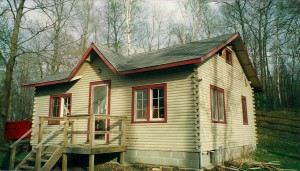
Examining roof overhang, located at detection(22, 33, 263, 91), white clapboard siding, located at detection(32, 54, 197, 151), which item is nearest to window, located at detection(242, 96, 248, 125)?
roof overhang, located at detection(22, 33, 263, 91)

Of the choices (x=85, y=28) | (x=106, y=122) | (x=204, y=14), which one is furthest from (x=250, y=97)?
(x=85, y=28)

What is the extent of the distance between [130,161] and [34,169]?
4079mm

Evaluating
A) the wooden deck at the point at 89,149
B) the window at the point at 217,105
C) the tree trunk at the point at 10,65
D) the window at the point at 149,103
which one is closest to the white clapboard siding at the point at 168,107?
the window at the point at 149,103

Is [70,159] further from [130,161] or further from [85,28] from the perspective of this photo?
[85,28]

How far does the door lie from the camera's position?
45.7 ft

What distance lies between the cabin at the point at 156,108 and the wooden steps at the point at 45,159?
0.04 meters

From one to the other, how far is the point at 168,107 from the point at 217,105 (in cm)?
283

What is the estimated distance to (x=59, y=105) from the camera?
1598 cm


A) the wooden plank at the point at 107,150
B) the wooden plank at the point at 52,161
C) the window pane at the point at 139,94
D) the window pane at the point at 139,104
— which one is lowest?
the wooden plank at the point at 52,161

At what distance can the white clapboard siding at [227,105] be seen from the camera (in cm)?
1148

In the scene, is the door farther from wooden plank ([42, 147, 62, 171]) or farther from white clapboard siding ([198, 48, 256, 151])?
white clapboard siding ([198, 48, 256, 151])

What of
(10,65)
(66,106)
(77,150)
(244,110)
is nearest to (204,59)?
(77,150)

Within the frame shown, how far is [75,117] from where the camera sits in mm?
11531

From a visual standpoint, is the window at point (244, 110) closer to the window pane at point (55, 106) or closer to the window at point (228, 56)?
the window at point (228, 56)
